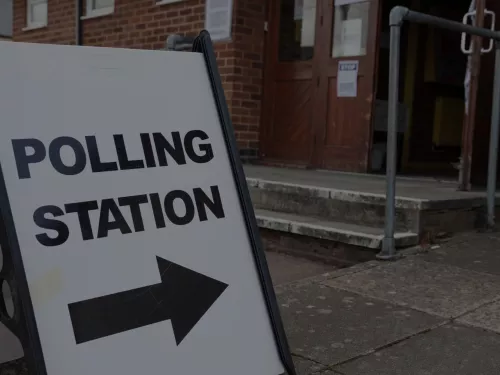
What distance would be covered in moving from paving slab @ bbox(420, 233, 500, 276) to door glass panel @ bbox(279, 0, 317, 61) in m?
2.70

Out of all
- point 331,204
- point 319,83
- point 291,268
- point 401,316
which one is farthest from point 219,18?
point 401,316

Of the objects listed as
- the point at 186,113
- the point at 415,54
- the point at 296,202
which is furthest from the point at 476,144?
the point at 186,113

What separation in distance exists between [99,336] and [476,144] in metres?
4.31

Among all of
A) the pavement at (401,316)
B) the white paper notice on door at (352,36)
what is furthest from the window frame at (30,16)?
the pavement at (401,316)

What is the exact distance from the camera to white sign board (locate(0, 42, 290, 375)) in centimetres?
163

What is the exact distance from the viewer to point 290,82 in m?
6.37

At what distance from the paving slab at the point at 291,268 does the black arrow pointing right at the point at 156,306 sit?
1916 millimetres

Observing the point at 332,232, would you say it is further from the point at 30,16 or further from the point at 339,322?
the point at 30,16

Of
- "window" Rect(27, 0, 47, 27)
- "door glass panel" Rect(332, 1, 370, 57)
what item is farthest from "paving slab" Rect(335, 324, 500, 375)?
"window" Rect(27, 0, 47, 27)

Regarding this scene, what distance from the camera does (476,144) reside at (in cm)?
521

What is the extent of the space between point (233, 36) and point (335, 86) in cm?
123

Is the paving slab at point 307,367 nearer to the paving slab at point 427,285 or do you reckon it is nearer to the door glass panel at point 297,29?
the paving slab at point 427,285

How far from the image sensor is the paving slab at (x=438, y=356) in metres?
2.24

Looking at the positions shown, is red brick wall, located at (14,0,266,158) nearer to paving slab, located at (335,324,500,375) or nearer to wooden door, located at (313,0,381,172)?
wooden door, located at (313,0,381,172)
